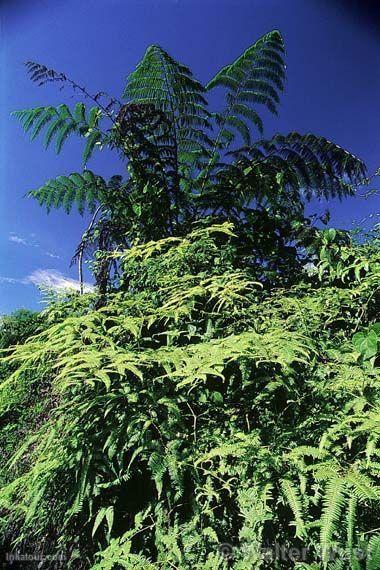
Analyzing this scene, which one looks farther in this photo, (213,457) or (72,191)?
(72,191)

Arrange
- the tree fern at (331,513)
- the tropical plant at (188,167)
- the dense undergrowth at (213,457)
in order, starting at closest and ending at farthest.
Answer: the tree fern at (331,513) → the dense undergrowth at (213,457) → the tropical plant at (188,167)

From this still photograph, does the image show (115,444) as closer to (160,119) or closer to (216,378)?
(216,378)

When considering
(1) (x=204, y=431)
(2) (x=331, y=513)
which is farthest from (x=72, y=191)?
(2) (x=331, y=513)

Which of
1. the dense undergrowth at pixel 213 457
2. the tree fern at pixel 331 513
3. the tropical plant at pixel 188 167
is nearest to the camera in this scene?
the tree fern at pixel 331 513

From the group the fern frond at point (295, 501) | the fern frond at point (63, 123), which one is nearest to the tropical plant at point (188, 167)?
the fern frond at point (63, 123)

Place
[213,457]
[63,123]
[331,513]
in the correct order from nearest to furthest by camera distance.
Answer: [331,513] → [213,457] → [63,123]

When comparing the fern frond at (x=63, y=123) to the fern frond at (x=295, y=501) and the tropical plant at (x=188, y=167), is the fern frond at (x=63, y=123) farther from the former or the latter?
the fern frond at (x=295, y=501)

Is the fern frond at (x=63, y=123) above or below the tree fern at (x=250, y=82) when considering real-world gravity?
below

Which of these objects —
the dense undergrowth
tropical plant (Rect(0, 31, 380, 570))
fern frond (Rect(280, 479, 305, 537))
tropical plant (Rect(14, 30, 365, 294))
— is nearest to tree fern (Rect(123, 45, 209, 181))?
tropical plant (Rect(14, 30, 365, 294))

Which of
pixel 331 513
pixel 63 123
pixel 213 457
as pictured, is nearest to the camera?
pixel 331 513

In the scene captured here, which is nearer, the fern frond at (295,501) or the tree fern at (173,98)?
the fern frond at (295,501)

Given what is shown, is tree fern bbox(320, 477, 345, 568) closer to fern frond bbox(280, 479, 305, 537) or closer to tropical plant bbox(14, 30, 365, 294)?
fern frond bbox(280, 479, 305, 537)

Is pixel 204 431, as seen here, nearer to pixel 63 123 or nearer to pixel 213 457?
pixel 213 457

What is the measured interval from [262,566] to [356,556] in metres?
0.26
